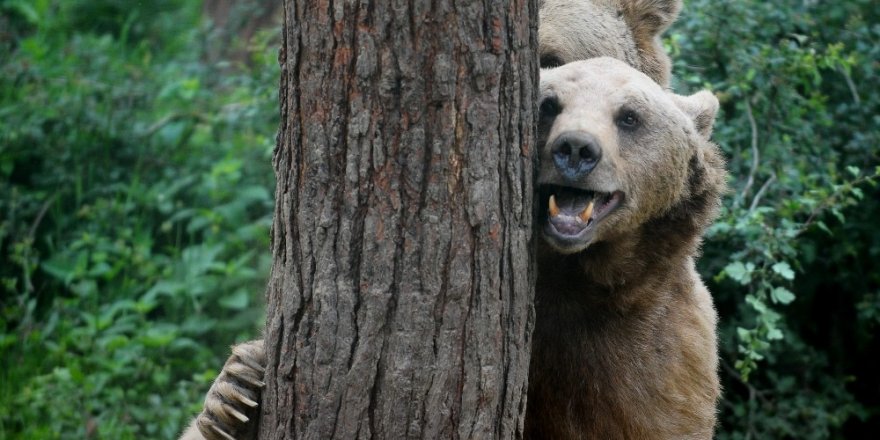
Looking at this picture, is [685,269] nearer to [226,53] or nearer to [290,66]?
[290,66]

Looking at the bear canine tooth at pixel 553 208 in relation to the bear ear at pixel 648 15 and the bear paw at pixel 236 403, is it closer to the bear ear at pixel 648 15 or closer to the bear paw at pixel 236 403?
the bear paw at pixel 236 403

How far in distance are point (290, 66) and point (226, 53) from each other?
7.86 metres

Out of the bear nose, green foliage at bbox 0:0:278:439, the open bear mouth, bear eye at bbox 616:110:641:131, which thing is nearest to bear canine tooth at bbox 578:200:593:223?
the open bear mouth

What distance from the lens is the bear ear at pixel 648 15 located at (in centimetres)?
529

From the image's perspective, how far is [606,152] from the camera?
130 inches

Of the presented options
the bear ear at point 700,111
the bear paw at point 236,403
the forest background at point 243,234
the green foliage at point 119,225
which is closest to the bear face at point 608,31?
the forest background at point 243,234

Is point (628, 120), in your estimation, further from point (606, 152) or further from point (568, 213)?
point (568, 213)

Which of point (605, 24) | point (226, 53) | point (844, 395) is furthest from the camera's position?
point (226, 53)

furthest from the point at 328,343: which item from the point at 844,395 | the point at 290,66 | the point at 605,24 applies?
the point at 844,395

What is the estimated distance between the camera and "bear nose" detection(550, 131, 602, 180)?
3184mm

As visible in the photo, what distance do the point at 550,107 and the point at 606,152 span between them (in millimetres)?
267

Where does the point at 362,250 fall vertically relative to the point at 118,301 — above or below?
above

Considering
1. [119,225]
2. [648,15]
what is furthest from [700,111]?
[119,225]

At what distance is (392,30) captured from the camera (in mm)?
2787
